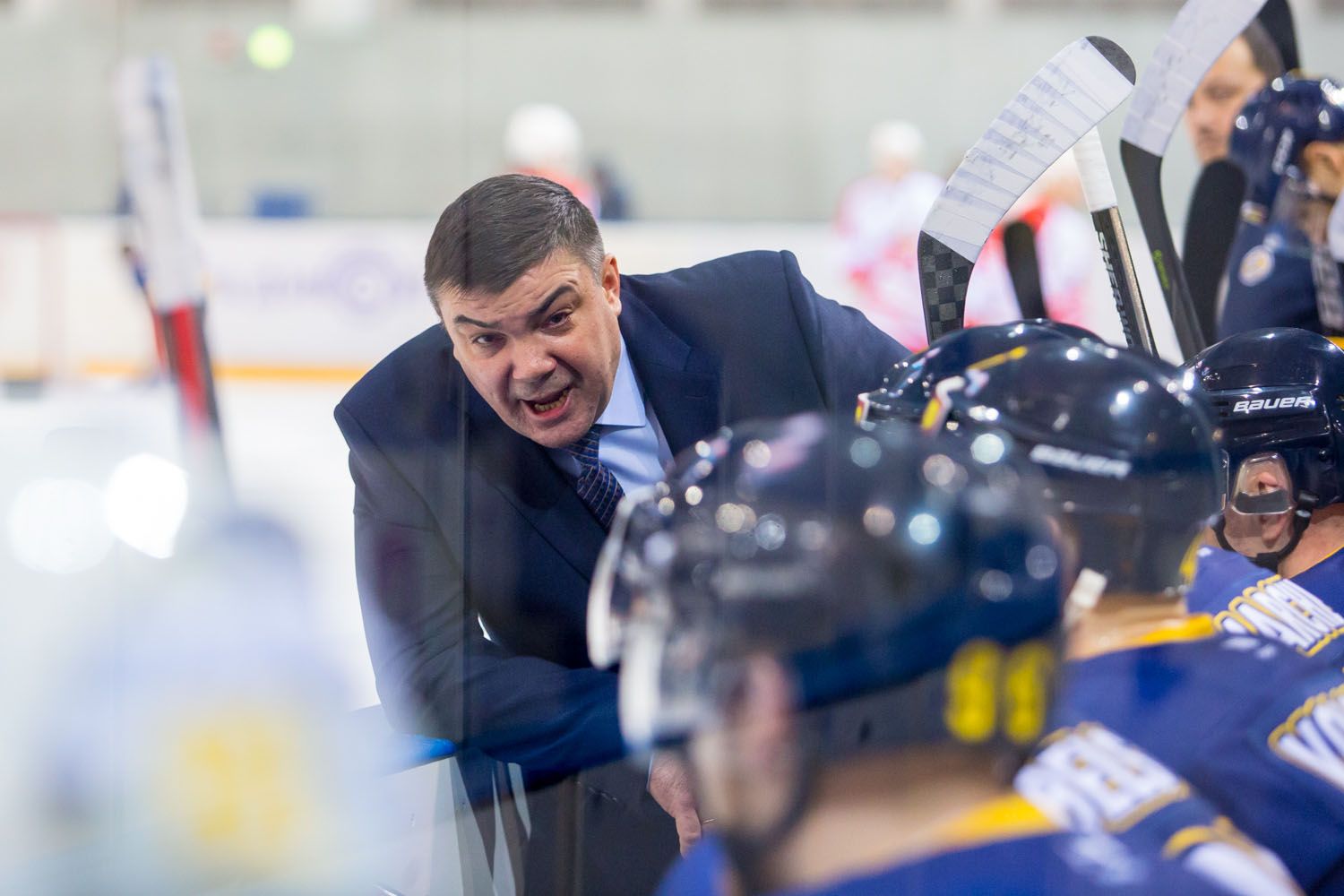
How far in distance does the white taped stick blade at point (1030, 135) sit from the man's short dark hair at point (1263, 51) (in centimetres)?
72

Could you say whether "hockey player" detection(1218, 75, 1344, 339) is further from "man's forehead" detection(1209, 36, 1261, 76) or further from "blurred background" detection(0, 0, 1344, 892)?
"blurred background" detection(0, 0, 1344, 892)

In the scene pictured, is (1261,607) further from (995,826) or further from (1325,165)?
(1325,165)

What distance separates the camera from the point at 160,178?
1.34 m

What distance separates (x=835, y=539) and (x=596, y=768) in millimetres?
923

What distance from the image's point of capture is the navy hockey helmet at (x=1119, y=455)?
1.03 metres

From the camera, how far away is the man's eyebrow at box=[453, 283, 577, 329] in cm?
146

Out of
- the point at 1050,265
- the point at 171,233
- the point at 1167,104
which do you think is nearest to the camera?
the point at 171,233

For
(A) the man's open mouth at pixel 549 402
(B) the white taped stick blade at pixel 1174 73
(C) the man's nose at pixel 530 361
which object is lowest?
(A) the man's open mouth at pixel 549 402

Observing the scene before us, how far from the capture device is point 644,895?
1.59 m

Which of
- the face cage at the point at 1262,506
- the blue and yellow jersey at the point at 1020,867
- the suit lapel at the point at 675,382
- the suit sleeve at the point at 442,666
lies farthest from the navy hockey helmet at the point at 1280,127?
the blue and yellow jersey at the point at 1020,867

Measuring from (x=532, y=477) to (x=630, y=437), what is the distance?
13cm

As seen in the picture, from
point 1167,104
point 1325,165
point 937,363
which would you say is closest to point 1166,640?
point 937,363

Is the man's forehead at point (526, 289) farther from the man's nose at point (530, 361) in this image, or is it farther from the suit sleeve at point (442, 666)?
the suit sleeve at point (442, 666)

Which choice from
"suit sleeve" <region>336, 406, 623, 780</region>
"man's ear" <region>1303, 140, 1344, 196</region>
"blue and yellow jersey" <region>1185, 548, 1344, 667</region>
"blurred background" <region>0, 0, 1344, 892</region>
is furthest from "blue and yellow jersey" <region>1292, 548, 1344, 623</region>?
"man's ear" <region>1303, 140, 1344, 196</region>
